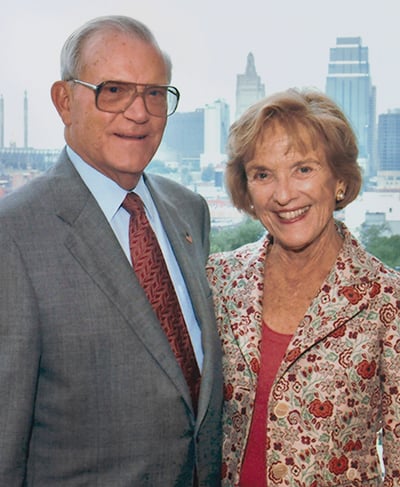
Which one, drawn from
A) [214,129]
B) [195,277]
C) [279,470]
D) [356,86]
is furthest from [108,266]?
[356,86]

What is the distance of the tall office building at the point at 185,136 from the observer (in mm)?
3113

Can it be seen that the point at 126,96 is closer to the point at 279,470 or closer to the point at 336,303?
the point at 336,303

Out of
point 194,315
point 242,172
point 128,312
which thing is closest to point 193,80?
point 242,172

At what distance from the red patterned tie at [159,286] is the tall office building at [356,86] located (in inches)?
62.4

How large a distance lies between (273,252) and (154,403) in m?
0.53

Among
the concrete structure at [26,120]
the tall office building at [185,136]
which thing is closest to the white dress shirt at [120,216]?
the tall office building at [185,136]

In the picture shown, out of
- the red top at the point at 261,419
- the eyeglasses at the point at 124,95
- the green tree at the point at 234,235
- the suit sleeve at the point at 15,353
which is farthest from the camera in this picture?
the green tree at the point at 234,235

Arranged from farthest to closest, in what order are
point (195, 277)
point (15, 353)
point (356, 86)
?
1. point (356, 86)
2. point (195, 277)
3. point (15, 353)

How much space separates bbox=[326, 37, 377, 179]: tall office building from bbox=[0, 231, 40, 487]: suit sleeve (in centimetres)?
192

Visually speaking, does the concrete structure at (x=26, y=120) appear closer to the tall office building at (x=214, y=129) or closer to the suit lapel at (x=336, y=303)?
the tall office building at (x=214, y=129)

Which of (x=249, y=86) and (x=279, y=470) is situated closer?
(x=279, y=470)

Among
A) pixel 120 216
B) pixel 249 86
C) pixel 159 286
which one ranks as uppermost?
pixel 249 86

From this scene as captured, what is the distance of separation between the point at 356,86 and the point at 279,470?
6.11ft

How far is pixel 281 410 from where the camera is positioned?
164 cm
